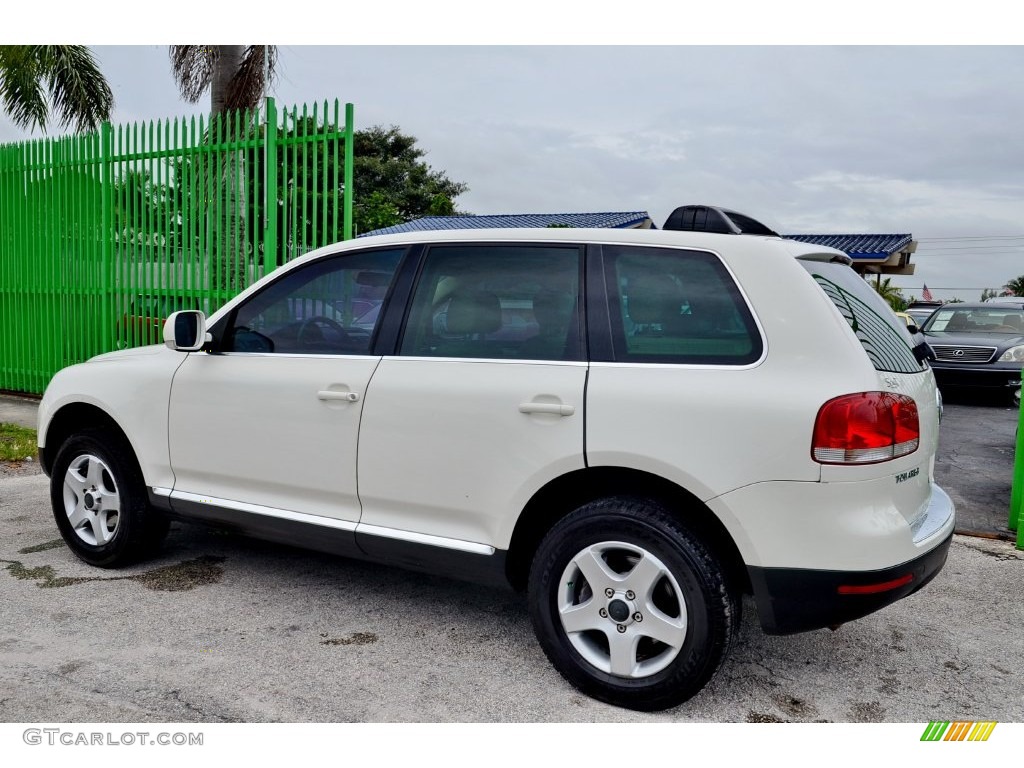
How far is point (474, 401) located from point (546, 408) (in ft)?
1.01

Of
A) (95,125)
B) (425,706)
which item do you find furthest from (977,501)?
(95,125)

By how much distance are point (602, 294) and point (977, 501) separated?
467 cm

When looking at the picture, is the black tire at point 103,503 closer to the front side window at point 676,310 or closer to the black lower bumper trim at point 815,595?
the front side window at point 676,310

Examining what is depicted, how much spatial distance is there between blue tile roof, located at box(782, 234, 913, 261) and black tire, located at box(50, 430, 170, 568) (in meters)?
17.1

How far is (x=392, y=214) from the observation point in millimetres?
35625

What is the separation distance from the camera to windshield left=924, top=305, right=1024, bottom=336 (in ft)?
46.6

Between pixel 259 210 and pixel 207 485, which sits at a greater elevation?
pixel 259 210

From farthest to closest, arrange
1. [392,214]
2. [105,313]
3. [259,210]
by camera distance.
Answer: [392,214], [105,313], [259,210]

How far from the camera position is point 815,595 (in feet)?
9.59

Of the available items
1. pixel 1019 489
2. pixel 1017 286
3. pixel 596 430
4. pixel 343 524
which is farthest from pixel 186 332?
pixel 1017 286

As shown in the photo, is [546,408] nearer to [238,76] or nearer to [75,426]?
[75,426]

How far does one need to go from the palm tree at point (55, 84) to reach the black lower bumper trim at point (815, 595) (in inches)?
732

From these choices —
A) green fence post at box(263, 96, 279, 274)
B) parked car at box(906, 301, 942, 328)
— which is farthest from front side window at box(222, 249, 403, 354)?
parked car at box(906, 301, 942, 328)

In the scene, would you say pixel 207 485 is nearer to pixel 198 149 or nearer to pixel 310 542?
pixel 310 542
